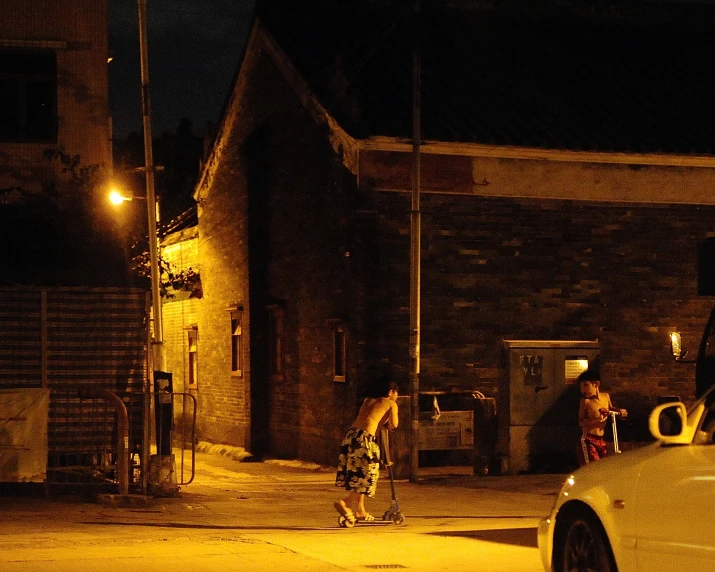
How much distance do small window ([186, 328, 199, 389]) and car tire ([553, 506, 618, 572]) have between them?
2047 cm

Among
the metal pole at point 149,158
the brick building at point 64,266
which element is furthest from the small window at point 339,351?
the brick building at point 64,266

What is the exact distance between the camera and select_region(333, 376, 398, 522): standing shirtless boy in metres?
12.6

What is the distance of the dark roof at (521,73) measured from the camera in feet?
65.0

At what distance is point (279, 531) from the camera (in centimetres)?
1283

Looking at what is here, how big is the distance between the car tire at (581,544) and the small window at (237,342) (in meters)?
16.9

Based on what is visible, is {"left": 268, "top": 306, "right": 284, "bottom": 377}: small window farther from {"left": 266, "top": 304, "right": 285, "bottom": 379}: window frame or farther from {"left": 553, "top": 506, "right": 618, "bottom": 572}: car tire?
{"left": 553, "top": 506, "right": 618, "bottom": 572}: car tire

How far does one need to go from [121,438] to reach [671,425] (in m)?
8.87

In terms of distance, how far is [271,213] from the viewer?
24016 mm

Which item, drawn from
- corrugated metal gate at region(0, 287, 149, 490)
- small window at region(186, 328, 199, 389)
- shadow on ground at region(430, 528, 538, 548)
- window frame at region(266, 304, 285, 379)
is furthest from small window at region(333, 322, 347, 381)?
small window at region(186, 328, 199, 389)

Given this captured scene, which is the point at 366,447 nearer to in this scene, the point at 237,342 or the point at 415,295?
the point at 415,295

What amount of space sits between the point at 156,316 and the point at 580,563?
1127cm

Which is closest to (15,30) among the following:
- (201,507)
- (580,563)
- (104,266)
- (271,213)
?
(104,266)

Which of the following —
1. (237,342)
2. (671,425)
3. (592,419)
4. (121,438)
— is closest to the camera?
(671,425)

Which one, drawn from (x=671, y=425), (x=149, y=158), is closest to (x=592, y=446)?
(x=671, y=425)
